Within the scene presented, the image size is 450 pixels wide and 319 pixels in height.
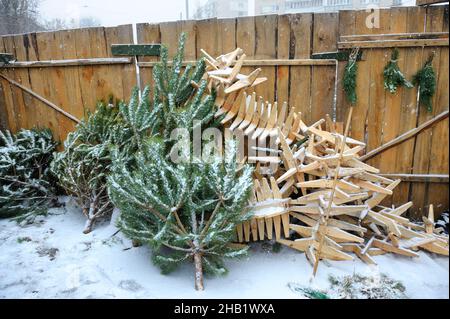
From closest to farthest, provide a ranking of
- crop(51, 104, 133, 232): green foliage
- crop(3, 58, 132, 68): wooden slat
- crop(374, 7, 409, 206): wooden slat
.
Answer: crop(374, 7, 409, 206): wooden slat
crop(51, 104, 133, 232): green foliage
crop(3, 58, 132, 68): wooden slat

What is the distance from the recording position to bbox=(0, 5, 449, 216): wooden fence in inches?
121

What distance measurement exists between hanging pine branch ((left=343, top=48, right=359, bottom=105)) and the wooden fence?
8 cm

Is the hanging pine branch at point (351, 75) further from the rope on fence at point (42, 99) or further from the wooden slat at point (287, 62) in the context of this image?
the rope on fence at point (42, 99)

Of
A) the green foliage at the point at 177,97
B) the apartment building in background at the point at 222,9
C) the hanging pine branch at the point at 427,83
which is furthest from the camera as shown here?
the apartment building in background at the point at 222,9

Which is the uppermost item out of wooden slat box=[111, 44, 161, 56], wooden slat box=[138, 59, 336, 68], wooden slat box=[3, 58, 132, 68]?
wooden slat box=[111, 44, 161, 56]

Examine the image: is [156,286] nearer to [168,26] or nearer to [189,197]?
[189,197]

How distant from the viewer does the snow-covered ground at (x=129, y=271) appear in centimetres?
221

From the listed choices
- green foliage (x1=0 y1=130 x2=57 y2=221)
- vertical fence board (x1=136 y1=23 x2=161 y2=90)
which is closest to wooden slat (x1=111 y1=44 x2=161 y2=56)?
vertical fence board (x1=136 y1=23 x2=161 y2=90)

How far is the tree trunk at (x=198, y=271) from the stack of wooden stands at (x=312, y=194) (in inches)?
15.9

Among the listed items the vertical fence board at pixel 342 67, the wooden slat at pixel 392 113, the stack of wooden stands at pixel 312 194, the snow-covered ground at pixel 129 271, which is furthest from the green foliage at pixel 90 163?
the wooden slat at pixel 392 113

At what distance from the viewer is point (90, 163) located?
317 centimetres

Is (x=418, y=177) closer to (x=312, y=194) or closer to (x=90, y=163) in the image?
(x=312, y=194)

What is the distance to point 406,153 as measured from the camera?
10.8 ft

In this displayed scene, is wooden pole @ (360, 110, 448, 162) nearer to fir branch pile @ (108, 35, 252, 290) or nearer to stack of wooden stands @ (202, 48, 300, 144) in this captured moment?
stack of wooden stands @ (202, 48, 300, 144)
